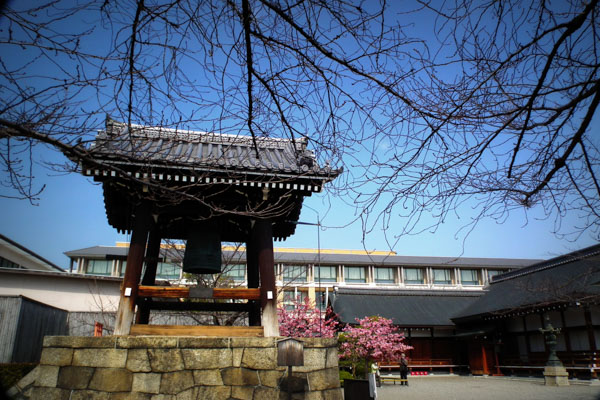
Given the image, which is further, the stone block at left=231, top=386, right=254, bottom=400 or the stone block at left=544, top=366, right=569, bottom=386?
the stone block at left=544, top=366, right=569, bottom=386

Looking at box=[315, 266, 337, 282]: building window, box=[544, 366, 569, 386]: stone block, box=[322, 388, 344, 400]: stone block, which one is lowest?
box=[544, 366, 569, 386]: stone block

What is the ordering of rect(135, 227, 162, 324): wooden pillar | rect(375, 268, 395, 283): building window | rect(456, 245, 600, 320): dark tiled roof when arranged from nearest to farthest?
rect(135, 227, 162, 324): wooden pillar < rect(456, 245, 600, 320): dark tiled roof < rect(375, 268, 395, 283): building window

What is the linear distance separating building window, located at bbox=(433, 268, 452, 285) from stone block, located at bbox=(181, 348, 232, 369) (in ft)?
146

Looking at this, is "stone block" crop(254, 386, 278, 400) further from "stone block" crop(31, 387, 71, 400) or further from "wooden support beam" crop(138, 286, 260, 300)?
"stone block" crop(31, 387, 71, 400)

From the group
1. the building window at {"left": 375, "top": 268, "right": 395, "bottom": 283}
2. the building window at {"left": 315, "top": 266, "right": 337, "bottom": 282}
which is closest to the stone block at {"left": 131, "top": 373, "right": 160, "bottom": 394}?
the building window at {"left": 315, "top": 266, "right": 337, "bottom": 282}

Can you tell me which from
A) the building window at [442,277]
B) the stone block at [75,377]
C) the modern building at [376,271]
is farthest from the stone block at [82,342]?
the building window at [442,277]

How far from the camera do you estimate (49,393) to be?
19.8 feet

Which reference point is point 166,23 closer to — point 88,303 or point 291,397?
point 291,397

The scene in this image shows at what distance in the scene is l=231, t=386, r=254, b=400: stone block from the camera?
244 inches

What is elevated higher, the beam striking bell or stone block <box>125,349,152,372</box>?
the beam striking bell

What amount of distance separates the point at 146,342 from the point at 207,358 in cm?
93

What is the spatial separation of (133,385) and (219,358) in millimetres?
1240

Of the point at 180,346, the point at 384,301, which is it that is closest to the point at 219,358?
the point at 180,346

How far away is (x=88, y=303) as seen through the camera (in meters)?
18.1
